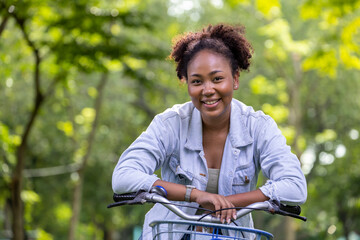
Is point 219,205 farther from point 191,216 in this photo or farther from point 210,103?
point 210,103

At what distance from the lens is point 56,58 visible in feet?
33.2

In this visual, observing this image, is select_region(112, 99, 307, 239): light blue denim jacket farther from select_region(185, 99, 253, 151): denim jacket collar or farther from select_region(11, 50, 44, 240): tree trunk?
select_region(11, 50, 44, 240): tree trunk

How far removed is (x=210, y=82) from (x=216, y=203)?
2.12 feet

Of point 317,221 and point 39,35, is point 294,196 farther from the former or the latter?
point 317,221

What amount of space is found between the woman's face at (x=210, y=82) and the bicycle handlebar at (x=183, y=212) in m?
0.58

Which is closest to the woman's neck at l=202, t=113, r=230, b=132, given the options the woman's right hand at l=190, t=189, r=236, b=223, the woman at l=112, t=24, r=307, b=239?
the woman at l=112, t=24, r=307, b=239

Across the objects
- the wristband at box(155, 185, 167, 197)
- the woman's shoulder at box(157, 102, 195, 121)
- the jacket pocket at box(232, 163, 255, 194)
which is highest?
the woman's shoulder at box(157, 102, 195, 121)

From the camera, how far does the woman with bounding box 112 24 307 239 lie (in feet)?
9.32

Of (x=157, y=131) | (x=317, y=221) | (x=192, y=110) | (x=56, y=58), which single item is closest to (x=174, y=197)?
(x=157, y=131)

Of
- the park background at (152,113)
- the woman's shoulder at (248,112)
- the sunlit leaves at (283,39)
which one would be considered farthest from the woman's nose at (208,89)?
the sunlit leaves at (283,39)

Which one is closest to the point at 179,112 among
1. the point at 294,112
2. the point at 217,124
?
the point at 217,124

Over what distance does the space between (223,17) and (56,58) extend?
619 inches

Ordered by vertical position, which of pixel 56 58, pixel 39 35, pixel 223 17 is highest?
pixel 223 17

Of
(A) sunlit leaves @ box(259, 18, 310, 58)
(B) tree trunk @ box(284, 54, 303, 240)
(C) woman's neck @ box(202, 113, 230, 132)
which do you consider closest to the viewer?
(C) woman's neck @ box(202, 113, 230, 132)
